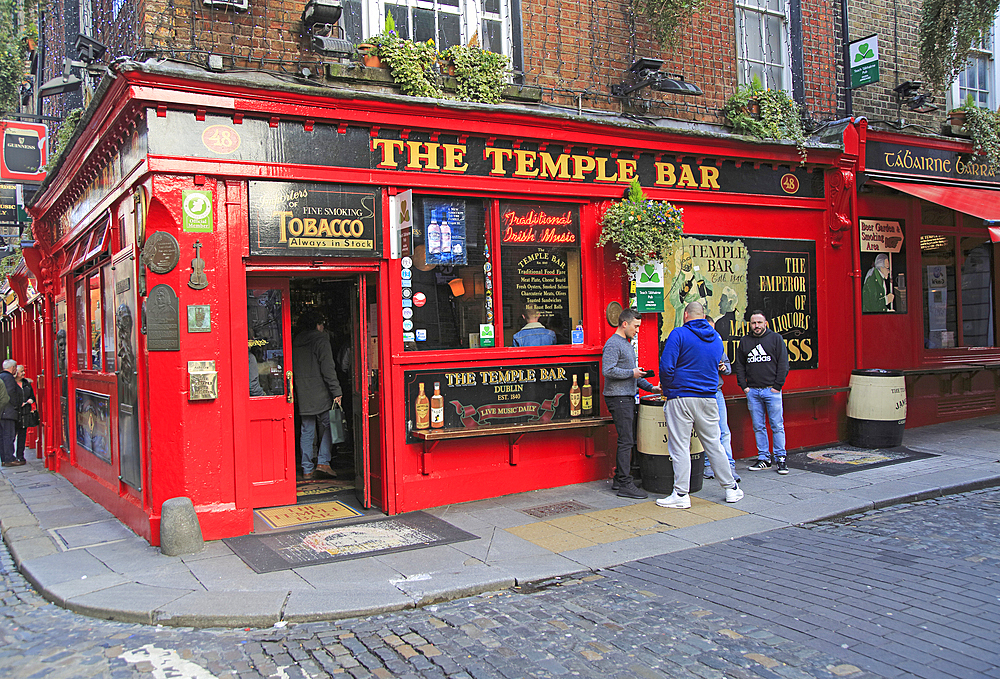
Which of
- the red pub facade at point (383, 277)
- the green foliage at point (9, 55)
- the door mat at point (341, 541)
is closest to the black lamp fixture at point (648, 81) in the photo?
the red pub facade at point (383, 277)

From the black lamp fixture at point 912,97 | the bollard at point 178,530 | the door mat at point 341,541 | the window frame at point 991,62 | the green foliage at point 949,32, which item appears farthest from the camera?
the window frame at point 991,62

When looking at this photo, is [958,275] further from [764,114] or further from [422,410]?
[422,410]

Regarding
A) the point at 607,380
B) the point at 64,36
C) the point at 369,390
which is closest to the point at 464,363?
the point at 369,390

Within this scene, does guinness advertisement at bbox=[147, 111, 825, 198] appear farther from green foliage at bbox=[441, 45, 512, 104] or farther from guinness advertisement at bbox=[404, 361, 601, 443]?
guinness advertisement at bbox=[404, 361, 601, 443]

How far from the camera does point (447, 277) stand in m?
7.99

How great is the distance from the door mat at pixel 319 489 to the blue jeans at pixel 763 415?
16.5 feet

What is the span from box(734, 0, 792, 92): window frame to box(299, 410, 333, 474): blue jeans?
293 inches

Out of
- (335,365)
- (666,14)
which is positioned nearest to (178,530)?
(335,365)

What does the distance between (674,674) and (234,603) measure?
296 cm

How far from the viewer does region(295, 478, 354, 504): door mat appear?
27.0 ft

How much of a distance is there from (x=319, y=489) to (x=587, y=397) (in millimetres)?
3322

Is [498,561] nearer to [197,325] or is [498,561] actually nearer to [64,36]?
[197,325]

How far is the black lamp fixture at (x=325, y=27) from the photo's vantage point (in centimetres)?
725

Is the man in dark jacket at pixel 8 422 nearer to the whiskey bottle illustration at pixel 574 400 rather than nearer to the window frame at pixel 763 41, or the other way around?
the whiskey bottle illustration at pixel 574 400
